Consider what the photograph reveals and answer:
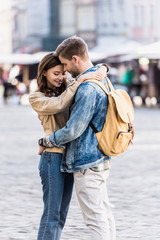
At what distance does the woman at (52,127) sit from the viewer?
4.40 meters

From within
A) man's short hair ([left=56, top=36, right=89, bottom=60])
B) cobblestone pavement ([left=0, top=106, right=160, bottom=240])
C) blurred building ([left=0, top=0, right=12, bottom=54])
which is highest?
man's short hair ([left=56, top=36, right=89, bottom=60])

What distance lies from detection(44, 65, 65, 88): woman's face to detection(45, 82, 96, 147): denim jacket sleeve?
1.08 feet

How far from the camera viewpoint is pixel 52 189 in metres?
4.42

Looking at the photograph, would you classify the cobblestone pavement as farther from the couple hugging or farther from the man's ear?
the man's ear

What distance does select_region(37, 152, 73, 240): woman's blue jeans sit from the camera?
441 centimetres

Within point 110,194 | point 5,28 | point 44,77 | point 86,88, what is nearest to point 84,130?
point 86,88

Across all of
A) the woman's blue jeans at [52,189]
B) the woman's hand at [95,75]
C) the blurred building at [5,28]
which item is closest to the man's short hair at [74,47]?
the woman's hand at [95,75]

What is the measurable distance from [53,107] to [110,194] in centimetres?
392

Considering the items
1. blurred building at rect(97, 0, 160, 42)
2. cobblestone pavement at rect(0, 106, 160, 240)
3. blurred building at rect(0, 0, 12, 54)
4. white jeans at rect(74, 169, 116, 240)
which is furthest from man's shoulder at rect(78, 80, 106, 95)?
blurred building at rect(0, 0, 12, 54)

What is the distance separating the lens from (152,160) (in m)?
11.4

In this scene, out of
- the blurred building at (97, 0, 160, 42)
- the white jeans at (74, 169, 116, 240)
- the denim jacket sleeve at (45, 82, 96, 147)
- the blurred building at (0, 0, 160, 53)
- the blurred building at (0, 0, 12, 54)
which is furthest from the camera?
the blurred building at (0, 0, 12, 54)

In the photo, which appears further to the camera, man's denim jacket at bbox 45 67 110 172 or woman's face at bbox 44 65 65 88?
woman's face at bbox 44 65 65 88

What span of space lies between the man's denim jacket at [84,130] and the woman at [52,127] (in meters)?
0.11

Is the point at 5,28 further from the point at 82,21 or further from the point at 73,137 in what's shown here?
the point at 73,137
